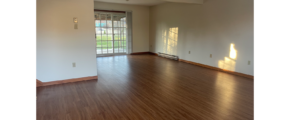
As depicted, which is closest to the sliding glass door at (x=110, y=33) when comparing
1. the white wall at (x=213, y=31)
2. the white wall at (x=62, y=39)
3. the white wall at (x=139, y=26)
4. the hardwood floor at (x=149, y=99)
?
the white wall at (x=139, y=26)

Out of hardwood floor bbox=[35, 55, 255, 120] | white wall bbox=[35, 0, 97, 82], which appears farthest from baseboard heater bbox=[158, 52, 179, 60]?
white wall bbox=[35, 0, 97, 82]

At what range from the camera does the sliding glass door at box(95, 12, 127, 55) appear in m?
7.82

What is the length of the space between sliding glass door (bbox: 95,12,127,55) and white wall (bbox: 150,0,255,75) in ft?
6.03

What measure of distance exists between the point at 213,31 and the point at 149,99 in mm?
3450

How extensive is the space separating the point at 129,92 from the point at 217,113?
1566 millimetres

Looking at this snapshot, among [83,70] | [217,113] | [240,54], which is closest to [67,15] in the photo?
[83,70]

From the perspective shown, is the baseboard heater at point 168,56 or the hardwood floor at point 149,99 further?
the baseboard heater at point 168,56

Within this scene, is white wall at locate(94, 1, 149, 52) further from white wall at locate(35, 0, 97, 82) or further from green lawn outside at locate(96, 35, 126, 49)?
white wall at locate(35, 0, 97, 82)

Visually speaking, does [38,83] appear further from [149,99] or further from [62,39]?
[149,99]

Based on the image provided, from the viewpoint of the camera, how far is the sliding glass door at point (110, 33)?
308 inches

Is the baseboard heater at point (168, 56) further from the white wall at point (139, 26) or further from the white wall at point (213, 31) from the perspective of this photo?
the white wall at point (139, 26)

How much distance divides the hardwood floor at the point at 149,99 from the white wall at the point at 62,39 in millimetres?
368
